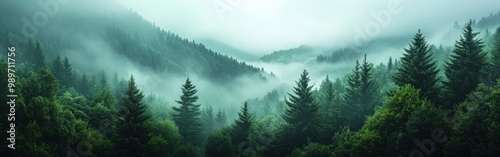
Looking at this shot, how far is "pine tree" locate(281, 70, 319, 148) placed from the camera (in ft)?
192

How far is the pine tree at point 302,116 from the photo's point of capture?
58.6 m

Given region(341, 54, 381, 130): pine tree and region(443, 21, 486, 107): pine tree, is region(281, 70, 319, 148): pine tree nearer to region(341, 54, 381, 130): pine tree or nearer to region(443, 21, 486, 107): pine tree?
region(341, 54, 381, 130): pine tree

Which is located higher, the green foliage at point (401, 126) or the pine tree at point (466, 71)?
the pine tree at point (466, 71)

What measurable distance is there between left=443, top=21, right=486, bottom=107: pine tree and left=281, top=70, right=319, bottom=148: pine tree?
1993 cm

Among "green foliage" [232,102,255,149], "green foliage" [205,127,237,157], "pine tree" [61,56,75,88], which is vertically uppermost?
"pine tree" [61,56,75,88]

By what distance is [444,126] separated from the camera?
36719 millimetres

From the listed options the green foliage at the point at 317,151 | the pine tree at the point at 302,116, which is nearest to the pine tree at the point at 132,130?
the green foliage at the point at 317,151

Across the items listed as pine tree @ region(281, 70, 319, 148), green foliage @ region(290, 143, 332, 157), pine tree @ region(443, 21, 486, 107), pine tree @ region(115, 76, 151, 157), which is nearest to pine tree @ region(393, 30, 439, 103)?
pine tree @ region(443, 21, 486, 107)

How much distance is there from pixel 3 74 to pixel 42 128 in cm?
759

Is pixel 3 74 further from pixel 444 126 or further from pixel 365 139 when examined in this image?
pixel 444 126

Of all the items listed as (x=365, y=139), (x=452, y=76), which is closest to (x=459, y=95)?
(x=452, y=76)

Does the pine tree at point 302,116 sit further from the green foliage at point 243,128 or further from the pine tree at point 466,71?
the pine tree at point 466,71

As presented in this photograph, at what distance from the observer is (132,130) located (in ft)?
160

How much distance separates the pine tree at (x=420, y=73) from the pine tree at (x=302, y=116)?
15698mm
